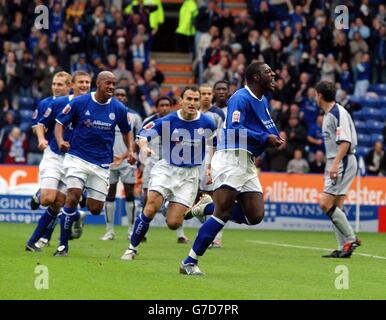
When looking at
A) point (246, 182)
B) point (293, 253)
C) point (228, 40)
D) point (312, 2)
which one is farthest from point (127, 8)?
point (246, 182)

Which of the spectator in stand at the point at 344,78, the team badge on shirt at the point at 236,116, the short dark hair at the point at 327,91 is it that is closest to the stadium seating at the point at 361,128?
the spectator in stand at the point at 344,78

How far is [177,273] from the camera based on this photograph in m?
13.1

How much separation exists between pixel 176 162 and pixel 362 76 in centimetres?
1742

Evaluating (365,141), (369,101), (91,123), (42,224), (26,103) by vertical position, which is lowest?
(365,141)

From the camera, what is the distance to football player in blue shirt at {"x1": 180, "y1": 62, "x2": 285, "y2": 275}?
12719 mm

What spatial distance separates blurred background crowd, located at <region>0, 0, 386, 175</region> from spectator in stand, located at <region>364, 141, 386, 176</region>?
29mm

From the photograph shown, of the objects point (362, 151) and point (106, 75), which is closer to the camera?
point (106, 75)

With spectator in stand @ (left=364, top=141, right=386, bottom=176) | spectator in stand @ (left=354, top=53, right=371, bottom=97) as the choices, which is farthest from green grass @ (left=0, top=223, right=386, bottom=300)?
spectator in stand @ (left=354, top=53, right=371, bottom=97)

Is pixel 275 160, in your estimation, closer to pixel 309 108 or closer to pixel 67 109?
pixel 309 108

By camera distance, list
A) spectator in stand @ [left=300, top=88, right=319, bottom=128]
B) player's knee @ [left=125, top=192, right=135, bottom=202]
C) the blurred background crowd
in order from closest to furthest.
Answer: player's knee @ [left=125, top=192, right=135, bottom=202] < the blurred background crowd < spectator in stand @ [left=300, top=88, right=319, bottom=128]

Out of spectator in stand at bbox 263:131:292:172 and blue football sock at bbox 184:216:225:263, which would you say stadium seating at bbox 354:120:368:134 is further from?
blue football sock at bbox 184:216:225:263

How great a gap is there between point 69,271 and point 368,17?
21.4 m

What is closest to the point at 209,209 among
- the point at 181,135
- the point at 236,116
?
the point at 181,135

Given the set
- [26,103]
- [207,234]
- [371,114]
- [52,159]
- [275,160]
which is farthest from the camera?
[371,114]
